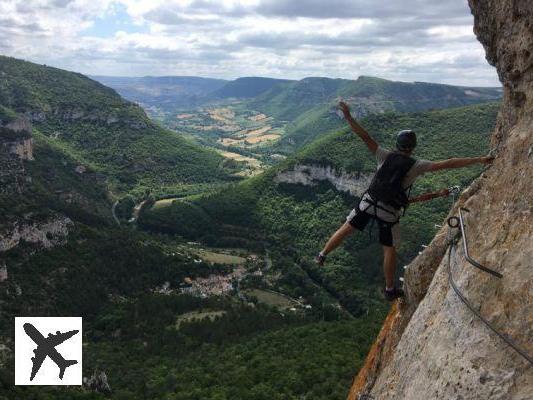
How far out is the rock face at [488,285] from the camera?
6.07 metres

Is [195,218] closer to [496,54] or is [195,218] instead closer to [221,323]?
[221,323]

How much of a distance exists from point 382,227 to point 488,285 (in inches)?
129

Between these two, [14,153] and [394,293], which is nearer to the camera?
[394,293]

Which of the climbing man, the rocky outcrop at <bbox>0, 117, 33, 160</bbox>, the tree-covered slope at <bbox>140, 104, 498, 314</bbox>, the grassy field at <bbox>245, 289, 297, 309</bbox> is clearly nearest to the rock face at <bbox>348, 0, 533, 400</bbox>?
the climbing man

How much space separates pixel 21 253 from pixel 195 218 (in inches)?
3176

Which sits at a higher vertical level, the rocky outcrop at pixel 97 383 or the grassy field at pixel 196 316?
the rocky outcrop at pixel 97 383

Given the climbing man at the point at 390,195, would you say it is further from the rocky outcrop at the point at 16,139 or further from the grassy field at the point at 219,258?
the rocky outcrop at the point at 16,139

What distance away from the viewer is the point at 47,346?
2844 cm

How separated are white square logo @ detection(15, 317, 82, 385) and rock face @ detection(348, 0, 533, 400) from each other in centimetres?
2406

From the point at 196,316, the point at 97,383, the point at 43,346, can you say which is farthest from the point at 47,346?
the point at 196,316

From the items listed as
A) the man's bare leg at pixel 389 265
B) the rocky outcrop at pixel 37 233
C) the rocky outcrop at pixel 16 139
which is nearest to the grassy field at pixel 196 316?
the rocky outcrop at pixel 37 233

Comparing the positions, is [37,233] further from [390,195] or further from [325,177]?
[325,177]

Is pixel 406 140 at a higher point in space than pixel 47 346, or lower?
higher

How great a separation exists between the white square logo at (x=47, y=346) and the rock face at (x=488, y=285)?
24.1 meters
